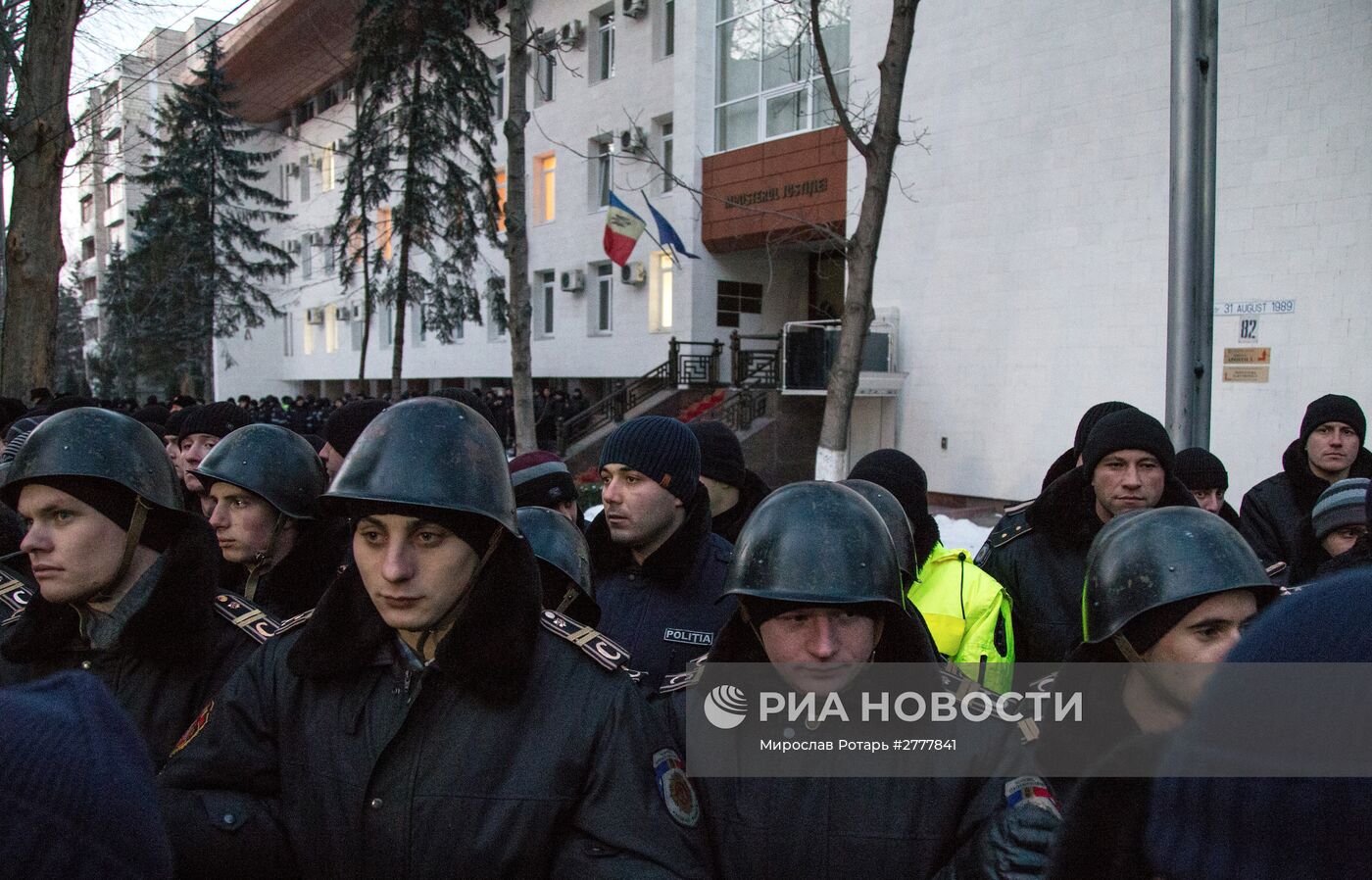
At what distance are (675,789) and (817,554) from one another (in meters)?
0.62

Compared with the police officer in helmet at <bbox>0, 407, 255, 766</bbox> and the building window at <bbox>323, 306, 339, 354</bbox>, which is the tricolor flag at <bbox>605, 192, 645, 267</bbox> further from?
the building window at <bbox>323, 306, 339, 354</bbox>

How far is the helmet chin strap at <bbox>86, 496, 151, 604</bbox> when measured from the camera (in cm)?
254

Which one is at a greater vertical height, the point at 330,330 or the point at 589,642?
the point at 330,330

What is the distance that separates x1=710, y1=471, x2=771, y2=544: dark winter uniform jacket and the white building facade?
4543 millimetres

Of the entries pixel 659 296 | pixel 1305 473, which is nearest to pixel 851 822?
pixel 1305 473

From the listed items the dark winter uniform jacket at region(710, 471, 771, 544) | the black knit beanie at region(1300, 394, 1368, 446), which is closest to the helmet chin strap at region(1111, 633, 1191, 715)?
the dark winter uniform jacket at region(710, 471, 771, 544)

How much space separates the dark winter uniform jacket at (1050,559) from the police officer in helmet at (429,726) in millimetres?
2252

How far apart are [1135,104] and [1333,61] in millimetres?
2310

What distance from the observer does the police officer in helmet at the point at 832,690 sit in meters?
1.96

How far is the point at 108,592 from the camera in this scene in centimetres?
255

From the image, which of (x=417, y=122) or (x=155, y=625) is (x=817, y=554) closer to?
(x=155, y=625)

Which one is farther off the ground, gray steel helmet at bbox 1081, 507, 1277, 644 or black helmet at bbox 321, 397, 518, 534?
black helmet at bbox 321, 397, 518, 534

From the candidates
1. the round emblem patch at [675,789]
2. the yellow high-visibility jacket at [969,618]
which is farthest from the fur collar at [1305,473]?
the round emblem patch at [675,789]

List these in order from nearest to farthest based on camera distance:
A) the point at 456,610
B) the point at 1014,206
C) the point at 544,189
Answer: the point at 456,610 < the point at 1014,206 < the point at 544,189
